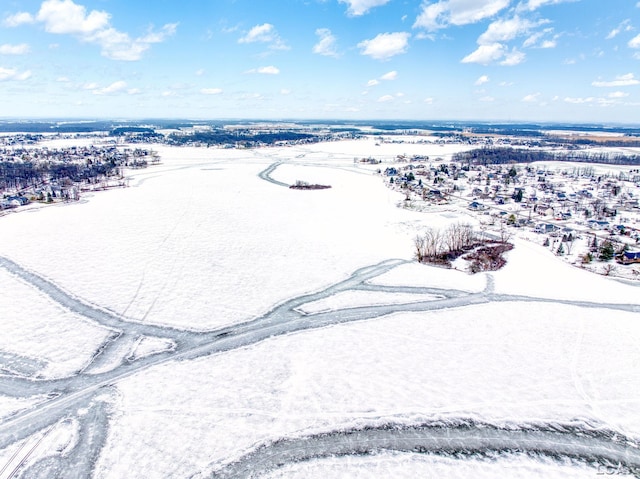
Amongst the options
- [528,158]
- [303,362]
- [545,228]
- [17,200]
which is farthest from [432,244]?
[528,158]

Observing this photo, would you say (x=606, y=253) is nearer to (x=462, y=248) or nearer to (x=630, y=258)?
(x=630, y=258)

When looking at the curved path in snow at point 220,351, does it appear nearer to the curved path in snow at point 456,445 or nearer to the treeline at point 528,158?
the curved path in snow at point 456,445

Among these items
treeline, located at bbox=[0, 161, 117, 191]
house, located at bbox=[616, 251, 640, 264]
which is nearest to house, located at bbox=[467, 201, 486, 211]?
house, located at bbox=[616, 251, 640, 264]

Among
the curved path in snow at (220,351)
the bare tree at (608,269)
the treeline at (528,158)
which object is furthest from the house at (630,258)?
the treeline at (528,158)

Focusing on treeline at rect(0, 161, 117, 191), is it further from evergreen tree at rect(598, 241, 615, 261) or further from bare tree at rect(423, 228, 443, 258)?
evergreen tree at rect(598, 241, 615, 261)

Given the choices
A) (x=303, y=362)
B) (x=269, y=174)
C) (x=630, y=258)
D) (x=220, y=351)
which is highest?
(x=269, y=174)

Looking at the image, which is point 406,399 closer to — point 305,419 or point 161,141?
point 305,419
